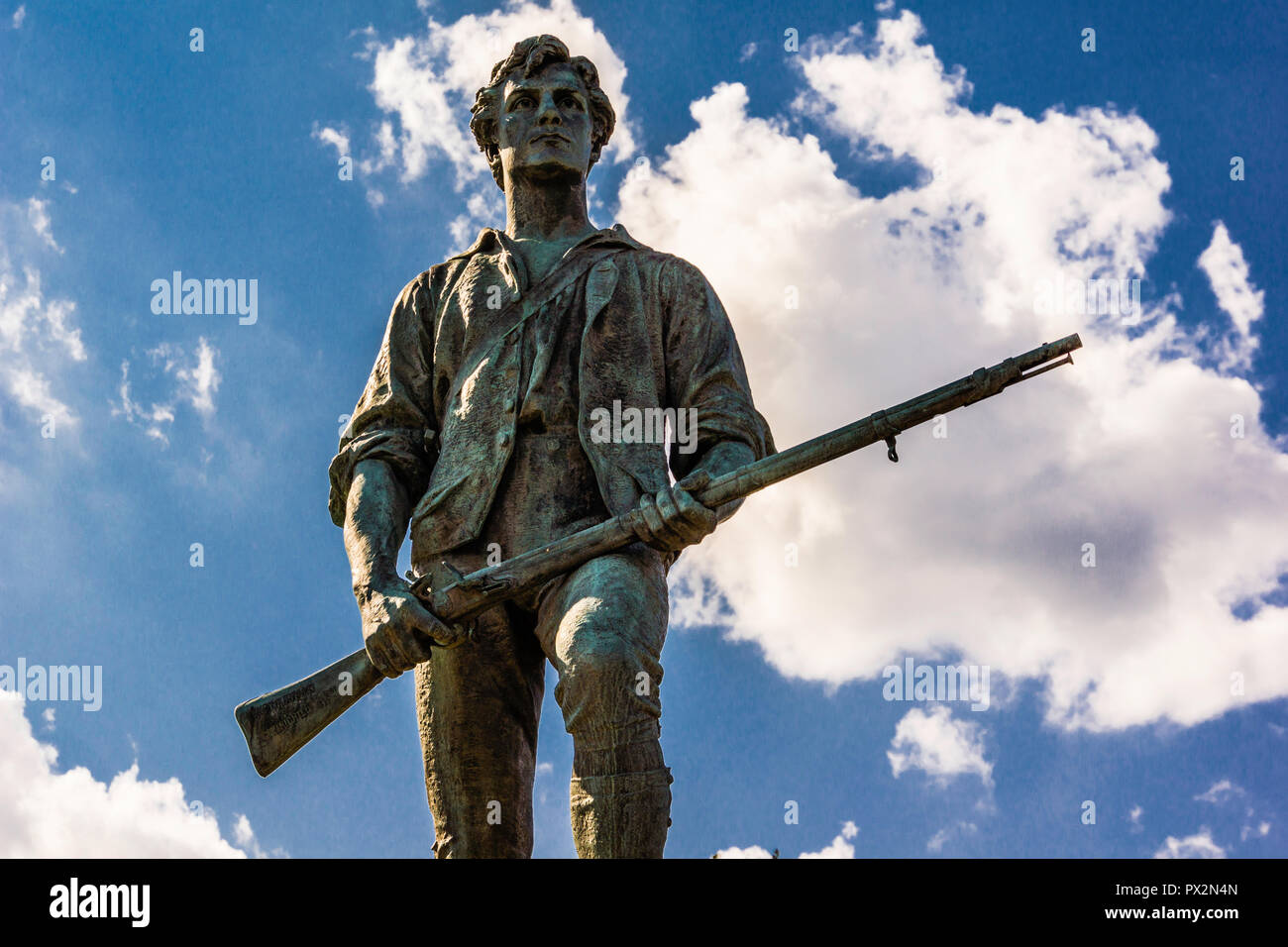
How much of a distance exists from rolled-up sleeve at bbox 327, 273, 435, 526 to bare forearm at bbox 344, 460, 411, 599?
11 centimetres

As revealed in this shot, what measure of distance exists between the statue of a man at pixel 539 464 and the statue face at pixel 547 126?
0.01 meters

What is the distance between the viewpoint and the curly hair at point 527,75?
1229 cm

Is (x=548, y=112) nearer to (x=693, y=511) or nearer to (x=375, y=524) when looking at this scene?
(x=375, y=524)

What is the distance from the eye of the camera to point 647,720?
9766mm

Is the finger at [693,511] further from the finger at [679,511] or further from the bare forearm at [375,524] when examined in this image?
the bare forearm at [375,524]

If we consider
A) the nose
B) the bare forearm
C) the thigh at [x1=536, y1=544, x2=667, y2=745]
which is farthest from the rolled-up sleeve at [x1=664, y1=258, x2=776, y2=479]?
the bare forearm

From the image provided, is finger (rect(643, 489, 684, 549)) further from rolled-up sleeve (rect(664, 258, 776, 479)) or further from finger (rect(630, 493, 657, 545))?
rolled-up sleeve (rect(664, 258, 776, 479))

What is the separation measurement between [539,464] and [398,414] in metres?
1.14

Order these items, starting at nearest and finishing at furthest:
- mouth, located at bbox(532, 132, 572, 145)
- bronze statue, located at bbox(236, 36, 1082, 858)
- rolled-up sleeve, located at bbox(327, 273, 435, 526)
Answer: bronze statue, located at bbox(236, 36, 1082, 858) → rolled-up sleeve, located at bbox(327, 273, 435, 526) → mouth, located at bbox(532, 132, 572, 145)

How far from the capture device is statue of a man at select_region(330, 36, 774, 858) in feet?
32.5

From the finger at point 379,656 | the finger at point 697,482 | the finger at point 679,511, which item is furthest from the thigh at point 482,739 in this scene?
the finger at point 697,482

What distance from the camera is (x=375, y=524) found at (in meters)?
11.1
